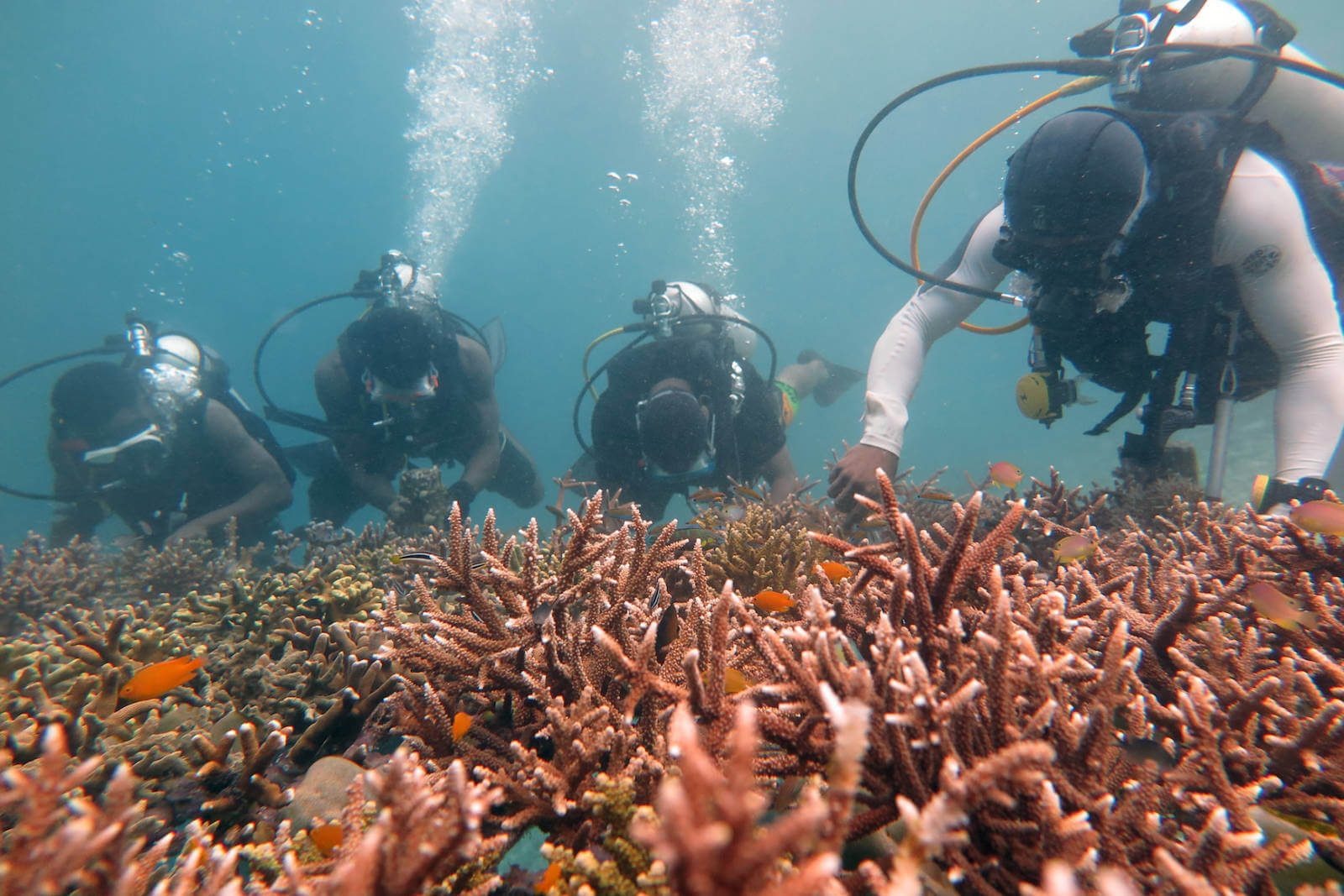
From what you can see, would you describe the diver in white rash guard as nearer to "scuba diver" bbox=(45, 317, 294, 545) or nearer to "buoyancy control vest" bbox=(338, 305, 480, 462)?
"buoyancy control vest" bbox=(338, 305, 480, 462)

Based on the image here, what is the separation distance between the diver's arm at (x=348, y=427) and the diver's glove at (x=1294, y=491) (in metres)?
8.90

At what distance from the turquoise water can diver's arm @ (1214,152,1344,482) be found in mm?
32733

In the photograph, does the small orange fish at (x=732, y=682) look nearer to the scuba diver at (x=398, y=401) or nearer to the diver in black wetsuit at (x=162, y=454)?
the scuba diver at (x=398, y=401)

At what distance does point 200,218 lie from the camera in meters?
71.8

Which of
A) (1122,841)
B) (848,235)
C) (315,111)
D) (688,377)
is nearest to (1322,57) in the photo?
(848,235)

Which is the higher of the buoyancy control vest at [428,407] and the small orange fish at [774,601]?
the buoyancy control vest at [428,407]

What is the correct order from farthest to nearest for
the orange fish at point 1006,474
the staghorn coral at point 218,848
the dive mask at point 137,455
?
1. the dive mask at point 137,455
2. the orange fish at point 1006,474
3. the staghorn coral at point 218,848

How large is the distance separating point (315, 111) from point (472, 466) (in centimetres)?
6990

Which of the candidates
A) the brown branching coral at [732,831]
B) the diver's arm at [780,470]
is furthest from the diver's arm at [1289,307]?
the diver's arm at [780,470]

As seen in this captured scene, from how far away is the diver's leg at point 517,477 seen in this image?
406 inches

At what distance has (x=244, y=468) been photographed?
7.97 meters

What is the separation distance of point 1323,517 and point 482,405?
338 inches

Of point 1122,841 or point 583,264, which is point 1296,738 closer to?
point 1122,841

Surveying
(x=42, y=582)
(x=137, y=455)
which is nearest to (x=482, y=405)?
(x=137, y=455)
